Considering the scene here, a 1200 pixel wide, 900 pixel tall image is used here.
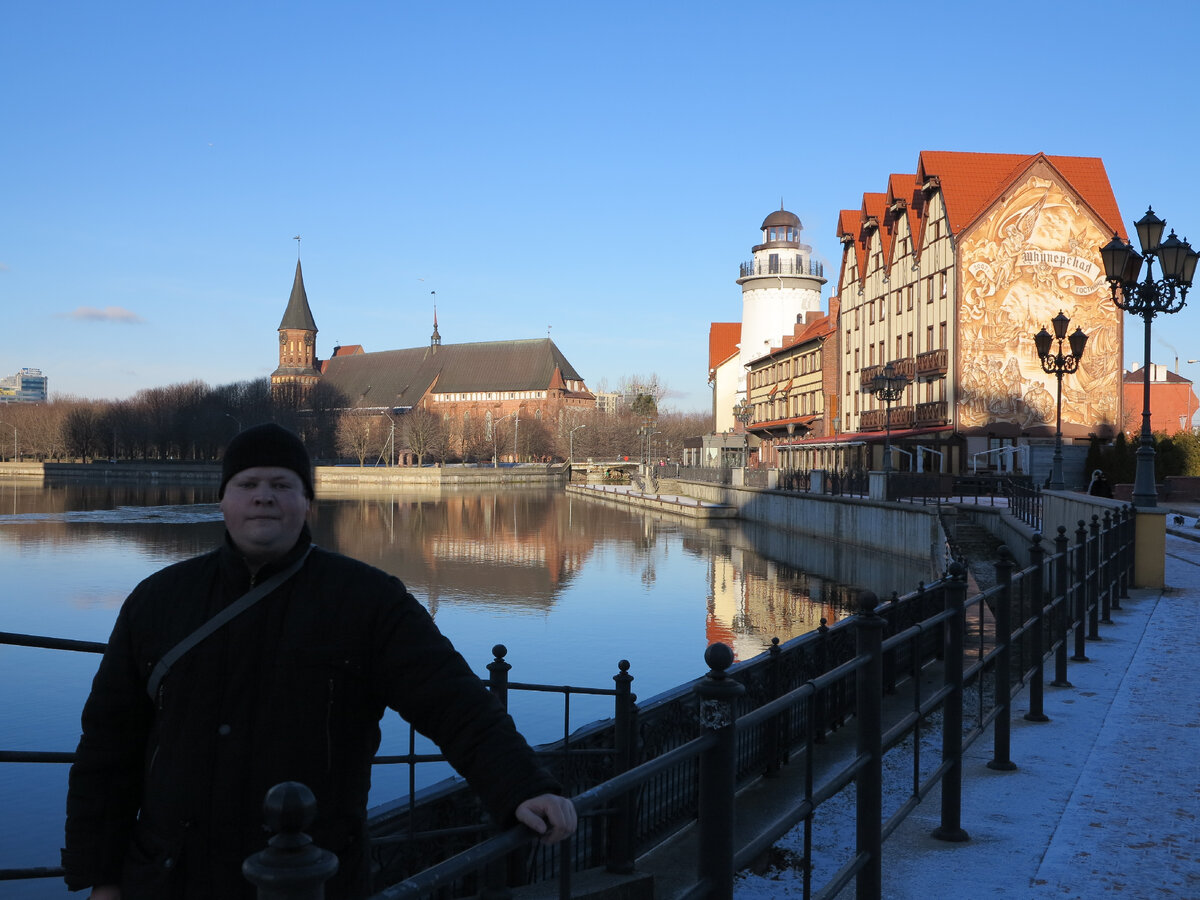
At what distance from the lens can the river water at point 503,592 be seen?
1602 cm

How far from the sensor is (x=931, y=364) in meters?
45.2

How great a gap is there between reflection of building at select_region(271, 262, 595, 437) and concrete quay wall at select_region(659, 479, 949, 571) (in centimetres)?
9592

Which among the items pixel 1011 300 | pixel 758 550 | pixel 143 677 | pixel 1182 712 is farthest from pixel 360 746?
pixel 1011 300

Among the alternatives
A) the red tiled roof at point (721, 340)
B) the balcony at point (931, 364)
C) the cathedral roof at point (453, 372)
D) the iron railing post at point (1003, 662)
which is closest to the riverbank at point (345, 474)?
the red tiled roof at point (721, 340)

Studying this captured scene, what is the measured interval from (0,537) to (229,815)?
48.9 metres

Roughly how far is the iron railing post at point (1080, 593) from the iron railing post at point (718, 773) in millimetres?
8099

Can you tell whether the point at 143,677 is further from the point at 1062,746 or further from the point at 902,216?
the point at 902,216

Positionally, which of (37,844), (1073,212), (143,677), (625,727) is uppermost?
(1073,212)

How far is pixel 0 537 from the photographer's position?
45.5m

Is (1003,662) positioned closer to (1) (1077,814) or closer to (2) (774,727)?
(1) (1077,814)

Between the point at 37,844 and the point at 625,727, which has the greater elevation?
the point at 625,727

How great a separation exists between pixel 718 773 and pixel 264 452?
1.50 m

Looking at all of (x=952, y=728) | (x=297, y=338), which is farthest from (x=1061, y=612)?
(x=297, y=338)

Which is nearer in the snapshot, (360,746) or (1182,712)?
(360,746)
